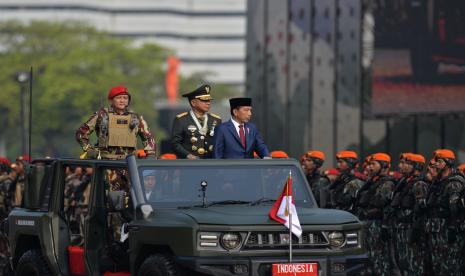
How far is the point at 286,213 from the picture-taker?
40.7ft

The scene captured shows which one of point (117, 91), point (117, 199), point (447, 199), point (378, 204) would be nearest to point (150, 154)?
point (117, 91)

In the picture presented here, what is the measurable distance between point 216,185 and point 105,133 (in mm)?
2609

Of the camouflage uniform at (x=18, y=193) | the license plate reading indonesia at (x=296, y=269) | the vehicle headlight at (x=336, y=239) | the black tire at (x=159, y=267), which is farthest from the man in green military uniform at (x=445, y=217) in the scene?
the camouflage uniform at (x=18, y=193)

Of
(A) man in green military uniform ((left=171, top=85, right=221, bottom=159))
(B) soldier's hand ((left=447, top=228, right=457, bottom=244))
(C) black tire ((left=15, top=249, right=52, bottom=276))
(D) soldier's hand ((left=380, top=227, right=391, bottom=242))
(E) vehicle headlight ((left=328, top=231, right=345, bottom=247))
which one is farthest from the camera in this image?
(D) soldier's hand ((left=380, top=227, right=391, bottom=242))

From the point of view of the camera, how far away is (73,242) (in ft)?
47.6

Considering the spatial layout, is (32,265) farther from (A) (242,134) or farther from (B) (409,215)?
(B) (409,215)

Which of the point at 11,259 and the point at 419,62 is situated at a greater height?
the point at 419,62

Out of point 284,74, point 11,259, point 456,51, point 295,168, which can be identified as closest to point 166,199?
point 295,168

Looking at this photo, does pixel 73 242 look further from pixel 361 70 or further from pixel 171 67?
pixel 171 67

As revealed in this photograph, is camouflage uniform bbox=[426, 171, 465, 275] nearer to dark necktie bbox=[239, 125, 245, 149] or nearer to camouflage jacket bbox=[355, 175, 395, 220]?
camouflage jacket bbox=[355, 175, 395, 220]

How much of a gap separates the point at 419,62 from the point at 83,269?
631 inches

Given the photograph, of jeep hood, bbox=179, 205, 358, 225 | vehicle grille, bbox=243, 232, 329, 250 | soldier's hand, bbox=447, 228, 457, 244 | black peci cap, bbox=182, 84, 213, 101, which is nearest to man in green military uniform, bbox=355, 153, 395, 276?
soldier's hand, bbox=447, 228, 457, 244

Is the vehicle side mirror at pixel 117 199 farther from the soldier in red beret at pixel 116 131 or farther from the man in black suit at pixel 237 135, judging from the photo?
the soldier in red beret at pixel 116 131

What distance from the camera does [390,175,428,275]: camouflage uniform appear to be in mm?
18781
